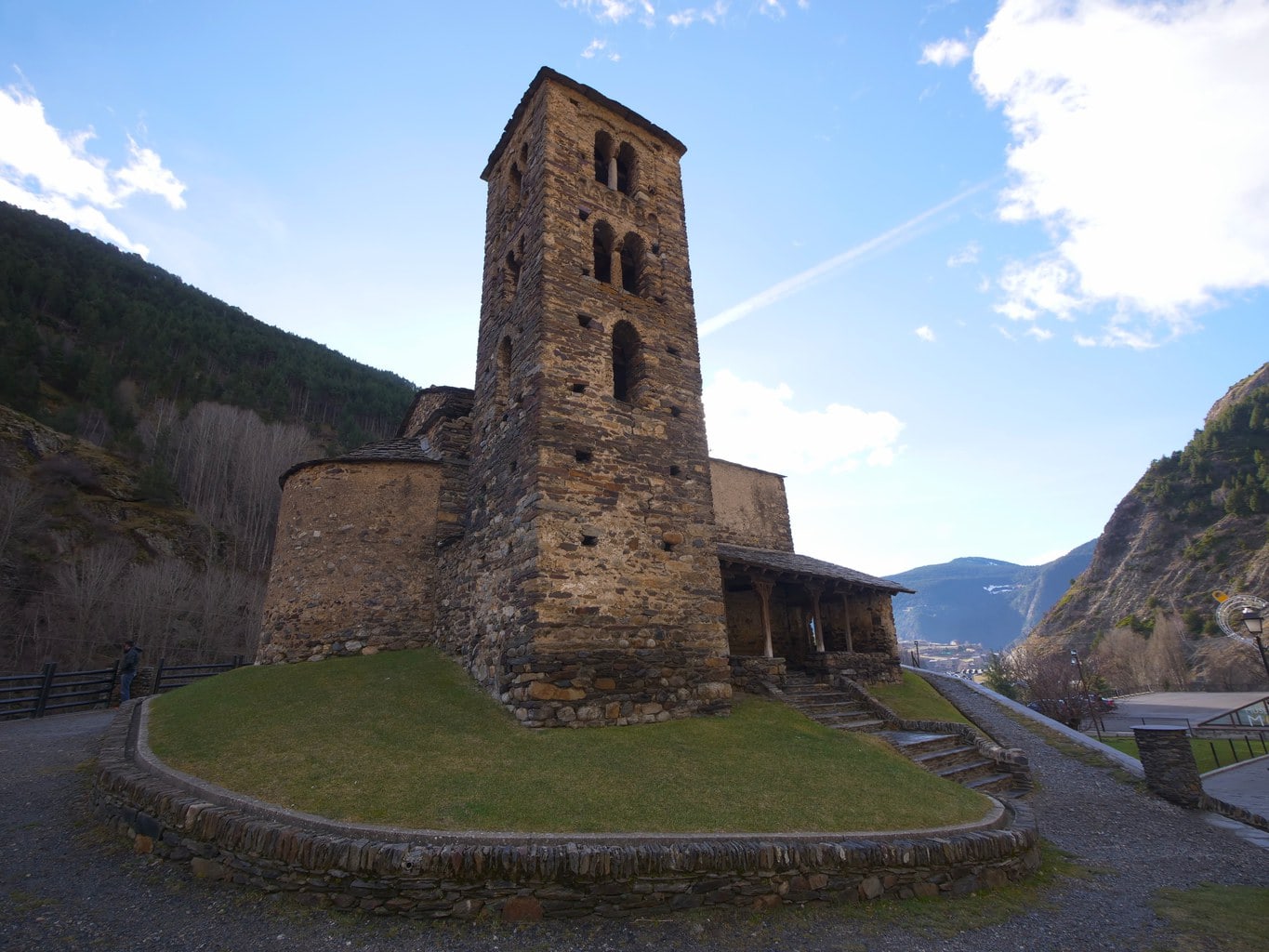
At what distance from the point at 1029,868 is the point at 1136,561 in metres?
88.5

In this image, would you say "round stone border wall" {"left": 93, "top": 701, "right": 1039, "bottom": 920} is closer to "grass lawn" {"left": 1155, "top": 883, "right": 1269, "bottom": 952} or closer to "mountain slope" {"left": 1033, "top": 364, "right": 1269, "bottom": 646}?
"grass lawn" {"left": 1155, "top": 883, "right": 1269, "bottom": 952}

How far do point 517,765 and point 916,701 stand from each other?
13975mm

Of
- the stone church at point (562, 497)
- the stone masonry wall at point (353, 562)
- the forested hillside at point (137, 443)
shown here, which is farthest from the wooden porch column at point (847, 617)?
the forested hillside at point (137, 443)

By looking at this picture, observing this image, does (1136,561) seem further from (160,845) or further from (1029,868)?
(160,845)

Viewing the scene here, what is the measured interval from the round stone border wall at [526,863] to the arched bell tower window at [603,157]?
1529 cm

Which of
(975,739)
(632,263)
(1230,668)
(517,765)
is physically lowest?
(1230,668)

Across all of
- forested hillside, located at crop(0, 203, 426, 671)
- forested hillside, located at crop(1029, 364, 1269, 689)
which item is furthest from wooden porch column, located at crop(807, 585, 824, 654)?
forested hillside, located at crop(1029, 364, 1269, 689)

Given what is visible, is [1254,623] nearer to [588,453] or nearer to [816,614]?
[816,614]

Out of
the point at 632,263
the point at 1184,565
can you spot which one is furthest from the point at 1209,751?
the point at 1184,565

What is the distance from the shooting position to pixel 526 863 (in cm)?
586

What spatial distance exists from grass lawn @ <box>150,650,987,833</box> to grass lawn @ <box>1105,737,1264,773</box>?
10986 mm

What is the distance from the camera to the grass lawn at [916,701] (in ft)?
53.2

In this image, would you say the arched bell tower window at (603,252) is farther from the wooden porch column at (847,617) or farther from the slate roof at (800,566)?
the wooden porch column at (847,617)

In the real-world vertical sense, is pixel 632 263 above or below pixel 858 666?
above
